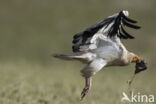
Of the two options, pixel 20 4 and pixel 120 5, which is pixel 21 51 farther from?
pixel 120 5

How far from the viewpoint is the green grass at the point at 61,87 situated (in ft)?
32.5

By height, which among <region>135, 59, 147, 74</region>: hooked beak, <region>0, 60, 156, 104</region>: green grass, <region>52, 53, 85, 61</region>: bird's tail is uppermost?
<region>52, 53, 85, 61</region>: bird's tail

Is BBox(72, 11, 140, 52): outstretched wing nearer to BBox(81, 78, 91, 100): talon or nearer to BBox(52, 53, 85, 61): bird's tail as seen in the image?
BBox(52, 53, 85, 61): bird's tail

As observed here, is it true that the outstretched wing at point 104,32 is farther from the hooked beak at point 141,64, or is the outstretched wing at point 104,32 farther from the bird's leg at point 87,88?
the hooked beak at point 141,64

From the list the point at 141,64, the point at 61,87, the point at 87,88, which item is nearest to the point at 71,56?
the point at 87,88

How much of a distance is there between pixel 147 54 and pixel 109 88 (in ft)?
29.6

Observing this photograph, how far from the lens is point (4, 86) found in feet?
34.8

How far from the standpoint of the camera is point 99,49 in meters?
9.61

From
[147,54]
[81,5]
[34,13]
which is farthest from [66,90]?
[81,5]

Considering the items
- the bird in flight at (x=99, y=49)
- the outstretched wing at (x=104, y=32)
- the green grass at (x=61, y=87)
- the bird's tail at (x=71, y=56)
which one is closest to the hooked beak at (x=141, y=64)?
the bird in flight at (x=99, y=49)

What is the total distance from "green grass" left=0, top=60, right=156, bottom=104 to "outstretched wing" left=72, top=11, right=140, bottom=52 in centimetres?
113

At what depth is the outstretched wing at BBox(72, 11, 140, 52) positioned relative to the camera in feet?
30.2

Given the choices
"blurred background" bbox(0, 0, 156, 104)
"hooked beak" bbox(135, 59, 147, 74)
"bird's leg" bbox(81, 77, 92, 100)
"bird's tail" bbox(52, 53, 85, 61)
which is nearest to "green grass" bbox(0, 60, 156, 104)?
"blurred background" bbox(0, 0, 156, 104)

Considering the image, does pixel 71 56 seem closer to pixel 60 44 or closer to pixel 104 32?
pixel 104 32
